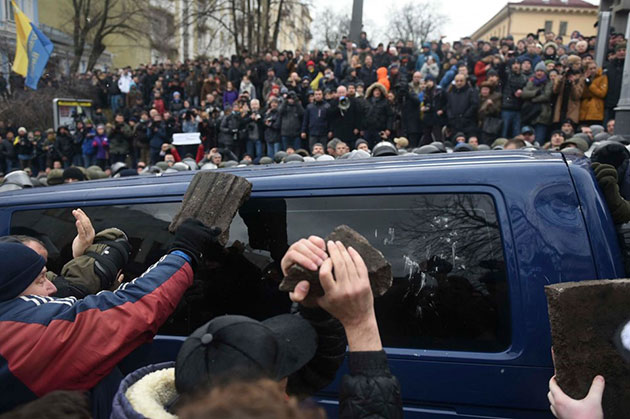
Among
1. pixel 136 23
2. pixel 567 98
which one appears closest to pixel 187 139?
pixel 567 98

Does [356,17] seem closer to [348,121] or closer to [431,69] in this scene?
[431,69]

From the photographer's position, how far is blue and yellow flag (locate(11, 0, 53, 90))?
1284cm

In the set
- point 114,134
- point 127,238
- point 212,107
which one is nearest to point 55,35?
point 114,134

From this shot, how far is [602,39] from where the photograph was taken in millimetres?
10023

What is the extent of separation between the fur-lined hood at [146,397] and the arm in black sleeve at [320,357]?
1.10 ft

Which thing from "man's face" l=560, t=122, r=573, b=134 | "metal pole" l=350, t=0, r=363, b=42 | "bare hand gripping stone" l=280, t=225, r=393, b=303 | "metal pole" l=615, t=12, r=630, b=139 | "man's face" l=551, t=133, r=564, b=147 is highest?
"metal pole" l=350, t=0, r=363, b=42

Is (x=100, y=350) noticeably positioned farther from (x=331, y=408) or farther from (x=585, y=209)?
(x=585, y=209)

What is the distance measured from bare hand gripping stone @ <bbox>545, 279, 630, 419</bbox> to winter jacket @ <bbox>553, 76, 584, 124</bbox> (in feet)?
29.4

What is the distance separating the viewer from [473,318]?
72.9 inches

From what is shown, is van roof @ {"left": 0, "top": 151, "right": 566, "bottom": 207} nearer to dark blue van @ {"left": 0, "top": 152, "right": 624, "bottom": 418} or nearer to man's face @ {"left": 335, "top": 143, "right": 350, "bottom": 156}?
dark blue van @ {"left": 0, "top": 152, "right": 624, "bottom": 418}

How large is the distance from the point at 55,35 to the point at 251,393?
35.1 m

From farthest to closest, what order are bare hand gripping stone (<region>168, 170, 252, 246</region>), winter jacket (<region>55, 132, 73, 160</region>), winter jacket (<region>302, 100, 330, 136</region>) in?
winter jacket (<region>55, 132, 73, 160</region>), winter jacket (<region>302, 100, 330, 136</region>), bare hand gripping stone (<region>168, 170, 252, 246</region>)

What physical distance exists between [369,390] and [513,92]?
957 centimetres

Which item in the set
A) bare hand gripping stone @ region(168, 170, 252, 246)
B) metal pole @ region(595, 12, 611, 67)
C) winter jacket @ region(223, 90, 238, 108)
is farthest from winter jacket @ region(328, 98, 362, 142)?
bare hand gripping stone @ region(168, 170, 252, 246)
